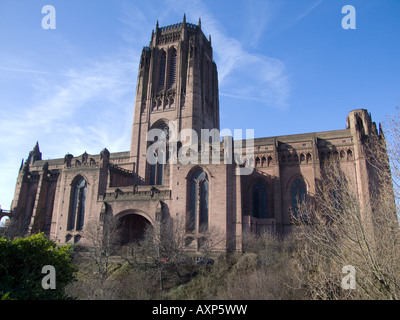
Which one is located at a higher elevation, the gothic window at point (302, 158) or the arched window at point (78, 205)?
the gothic window at point (302, 158)

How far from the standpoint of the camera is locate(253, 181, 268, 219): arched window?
140 feet

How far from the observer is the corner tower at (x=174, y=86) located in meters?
51.2

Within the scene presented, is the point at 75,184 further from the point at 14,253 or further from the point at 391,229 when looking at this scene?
the point at 391,229

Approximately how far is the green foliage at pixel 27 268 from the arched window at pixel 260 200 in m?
30.9

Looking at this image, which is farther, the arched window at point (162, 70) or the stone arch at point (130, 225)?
the arched window at point (162, 70)

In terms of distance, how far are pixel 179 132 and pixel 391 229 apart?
39889 millimetres

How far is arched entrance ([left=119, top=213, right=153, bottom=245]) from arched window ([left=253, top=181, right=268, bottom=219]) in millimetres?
13354

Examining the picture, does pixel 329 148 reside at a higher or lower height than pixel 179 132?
lower

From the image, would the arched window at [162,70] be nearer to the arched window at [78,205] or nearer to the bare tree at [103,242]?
the arched window at [78,205]

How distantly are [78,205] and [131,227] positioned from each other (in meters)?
7.78

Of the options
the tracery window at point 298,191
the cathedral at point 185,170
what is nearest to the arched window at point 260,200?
the cathedral at point 185,170

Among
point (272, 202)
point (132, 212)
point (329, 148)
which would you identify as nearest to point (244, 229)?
point (272, 202)

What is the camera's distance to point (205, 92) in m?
56.3
